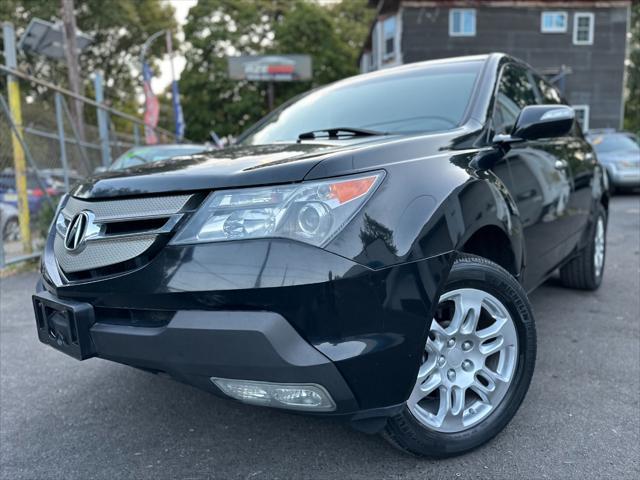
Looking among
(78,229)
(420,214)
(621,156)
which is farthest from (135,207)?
(621,156)

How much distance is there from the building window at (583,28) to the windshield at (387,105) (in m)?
24.5

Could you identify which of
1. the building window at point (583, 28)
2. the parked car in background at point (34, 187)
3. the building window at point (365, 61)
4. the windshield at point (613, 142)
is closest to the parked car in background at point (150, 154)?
the parked car in background at point (34, 187)

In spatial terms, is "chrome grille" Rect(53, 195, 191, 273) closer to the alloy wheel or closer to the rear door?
the alloy wheel

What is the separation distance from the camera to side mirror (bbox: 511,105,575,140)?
2.56 metres

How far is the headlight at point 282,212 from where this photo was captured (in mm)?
1672

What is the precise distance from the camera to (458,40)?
23422 millimetres

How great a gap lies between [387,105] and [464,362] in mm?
1533

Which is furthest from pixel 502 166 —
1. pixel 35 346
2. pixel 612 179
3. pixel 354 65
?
pixel 354 65

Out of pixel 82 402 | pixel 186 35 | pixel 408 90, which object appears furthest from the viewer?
pixel 186 35

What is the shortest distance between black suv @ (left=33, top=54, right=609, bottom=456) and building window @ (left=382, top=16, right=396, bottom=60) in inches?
932

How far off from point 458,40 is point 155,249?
24189mm

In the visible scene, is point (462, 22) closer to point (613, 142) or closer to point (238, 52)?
point (613, 142)

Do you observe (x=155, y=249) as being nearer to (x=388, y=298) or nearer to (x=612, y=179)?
(x=388, y=298)

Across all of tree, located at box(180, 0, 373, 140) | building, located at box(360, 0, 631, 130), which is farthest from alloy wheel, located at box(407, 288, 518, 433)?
tree, located at box(180, 0, 373, 140)
